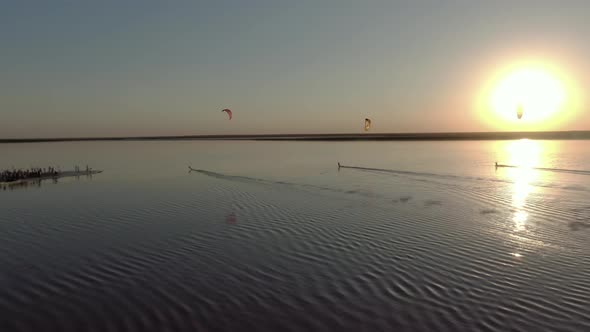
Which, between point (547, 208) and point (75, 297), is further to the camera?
point (547, 208)

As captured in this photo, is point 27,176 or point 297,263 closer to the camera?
point 297,263

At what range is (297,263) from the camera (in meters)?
10.9

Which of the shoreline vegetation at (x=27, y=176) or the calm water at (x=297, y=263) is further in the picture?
the shoreline vegetation at (x=27, y=176)

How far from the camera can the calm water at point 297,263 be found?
7.66 metres

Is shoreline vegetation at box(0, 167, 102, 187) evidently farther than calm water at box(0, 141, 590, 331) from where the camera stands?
Yes

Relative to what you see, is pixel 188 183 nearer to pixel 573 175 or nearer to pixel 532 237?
pixel 532 237

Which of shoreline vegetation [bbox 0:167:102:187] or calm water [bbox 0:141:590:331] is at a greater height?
shoreline vegetation [bbox 0:167:102:187]

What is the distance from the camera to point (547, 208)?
746 inches

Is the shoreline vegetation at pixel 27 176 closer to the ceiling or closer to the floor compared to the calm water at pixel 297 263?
closer to the ceiling

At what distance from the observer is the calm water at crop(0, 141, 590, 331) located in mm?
7660

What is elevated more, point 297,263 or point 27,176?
point 27,176

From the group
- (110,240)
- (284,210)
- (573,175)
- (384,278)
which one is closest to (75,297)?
(110,240)

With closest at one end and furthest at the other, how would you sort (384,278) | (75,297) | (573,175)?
(75,297) → (384,278) → (573,175)

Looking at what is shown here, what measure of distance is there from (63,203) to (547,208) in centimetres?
2628
